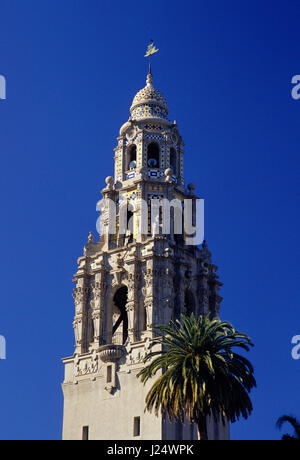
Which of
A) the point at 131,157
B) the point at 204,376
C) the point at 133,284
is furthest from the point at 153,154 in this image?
the point at 204,376

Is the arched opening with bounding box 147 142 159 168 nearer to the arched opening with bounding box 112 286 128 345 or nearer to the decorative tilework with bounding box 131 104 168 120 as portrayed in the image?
the decorative tilework with bounding box 131 104 168 120

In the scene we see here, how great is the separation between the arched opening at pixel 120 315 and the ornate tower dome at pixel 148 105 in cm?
1548

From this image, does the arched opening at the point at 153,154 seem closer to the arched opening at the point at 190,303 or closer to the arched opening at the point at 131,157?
the arched opening at the point at 131,157

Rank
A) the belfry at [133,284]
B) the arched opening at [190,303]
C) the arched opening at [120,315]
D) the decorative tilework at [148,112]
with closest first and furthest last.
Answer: the belfry at [133,284]
the arched opening at [190,303]
the arched opening at [120,315]
the decorative tilework at [148,112]

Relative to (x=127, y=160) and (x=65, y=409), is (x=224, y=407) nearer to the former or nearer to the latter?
(x=65, y=409)

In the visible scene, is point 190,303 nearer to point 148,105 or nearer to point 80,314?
point 80,314

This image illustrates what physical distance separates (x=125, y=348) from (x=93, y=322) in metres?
4.54

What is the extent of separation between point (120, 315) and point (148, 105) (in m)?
18.5

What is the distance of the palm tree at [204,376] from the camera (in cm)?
5791

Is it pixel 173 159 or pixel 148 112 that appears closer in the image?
pixel 173 159

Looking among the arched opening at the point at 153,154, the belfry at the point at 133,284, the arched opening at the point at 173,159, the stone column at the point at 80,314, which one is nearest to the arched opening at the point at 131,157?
the belfry at the point at 133,284

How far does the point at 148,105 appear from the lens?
85438 millimetres

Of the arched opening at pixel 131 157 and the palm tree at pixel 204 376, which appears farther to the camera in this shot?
the arched opening at pixel 131 157

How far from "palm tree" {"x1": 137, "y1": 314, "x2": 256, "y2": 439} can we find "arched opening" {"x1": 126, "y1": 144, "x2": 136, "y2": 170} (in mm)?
24771
